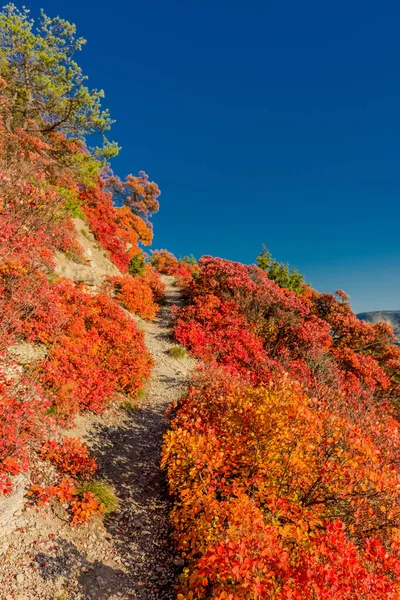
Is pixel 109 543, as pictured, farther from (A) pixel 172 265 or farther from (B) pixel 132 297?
(A) pixel 172 265

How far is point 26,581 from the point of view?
18.9 ft

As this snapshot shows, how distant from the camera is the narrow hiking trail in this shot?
6.02 meters

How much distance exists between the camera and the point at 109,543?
293 inches

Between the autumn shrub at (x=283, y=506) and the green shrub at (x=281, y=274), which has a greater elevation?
the green shrub at (x=281, y=274)

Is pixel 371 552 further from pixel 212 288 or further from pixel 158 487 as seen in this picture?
pixel 212 288

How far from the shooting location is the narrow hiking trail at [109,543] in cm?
602

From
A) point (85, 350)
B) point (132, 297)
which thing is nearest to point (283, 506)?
point (85, 350)

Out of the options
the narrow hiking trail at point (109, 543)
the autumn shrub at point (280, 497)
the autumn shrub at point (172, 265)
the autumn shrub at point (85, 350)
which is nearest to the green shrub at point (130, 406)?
the autumn shrub at point (85, 350)

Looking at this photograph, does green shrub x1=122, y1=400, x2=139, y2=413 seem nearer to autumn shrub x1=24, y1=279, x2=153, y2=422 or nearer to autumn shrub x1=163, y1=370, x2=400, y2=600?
autumn shrub x1=24, y1=279, x2=153, y2=422

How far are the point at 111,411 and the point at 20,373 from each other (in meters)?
4.15

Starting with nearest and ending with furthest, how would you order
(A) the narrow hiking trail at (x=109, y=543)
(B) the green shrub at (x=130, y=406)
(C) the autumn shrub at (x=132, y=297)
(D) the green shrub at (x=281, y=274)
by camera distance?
(A) the narrow hiking trail at (x=109, y=543), (B) the green shrub at (x=130, y=406), (C) the autumn shrub at (x=132, y=297), (D) the green shrub at (x=281, y=274)

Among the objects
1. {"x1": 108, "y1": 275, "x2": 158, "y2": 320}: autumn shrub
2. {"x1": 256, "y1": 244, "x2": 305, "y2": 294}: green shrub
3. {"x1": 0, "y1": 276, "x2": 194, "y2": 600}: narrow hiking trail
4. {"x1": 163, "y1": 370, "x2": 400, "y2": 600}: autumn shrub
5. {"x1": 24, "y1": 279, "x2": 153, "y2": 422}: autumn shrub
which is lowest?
{"x1": 0, "y1": 276, "x2": 194, "y2": 600}: narrow hiking trail

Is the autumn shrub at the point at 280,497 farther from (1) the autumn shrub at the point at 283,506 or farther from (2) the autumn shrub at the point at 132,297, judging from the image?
(2) the autumn shrub at the point at 132,297

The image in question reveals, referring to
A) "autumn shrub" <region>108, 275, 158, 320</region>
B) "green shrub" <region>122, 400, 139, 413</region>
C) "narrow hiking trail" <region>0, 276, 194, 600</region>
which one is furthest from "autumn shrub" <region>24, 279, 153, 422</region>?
"autumn shrub" <region>108, 275, 158, 320</region>
